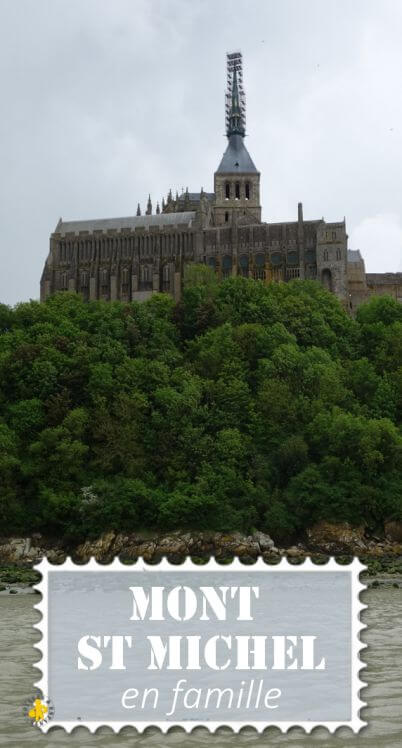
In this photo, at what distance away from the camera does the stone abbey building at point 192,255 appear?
112 m

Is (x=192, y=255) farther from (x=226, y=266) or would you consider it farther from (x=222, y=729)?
(x=222, y=729)

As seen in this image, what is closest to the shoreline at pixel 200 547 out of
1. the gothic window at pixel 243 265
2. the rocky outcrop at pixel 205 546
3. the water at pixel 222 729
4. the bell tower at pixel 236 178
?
the rocky outcrop at pixel 205 546

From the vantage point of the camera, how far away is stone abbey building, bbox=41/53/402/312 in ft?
367

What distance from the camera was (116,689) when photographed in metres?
16.7

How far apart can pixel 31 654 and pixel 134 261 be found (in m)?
102

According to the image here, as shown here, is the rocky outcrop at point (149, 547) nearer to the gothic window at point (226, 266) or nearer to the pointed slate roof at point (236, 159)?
the gothic window at point (226, 266)

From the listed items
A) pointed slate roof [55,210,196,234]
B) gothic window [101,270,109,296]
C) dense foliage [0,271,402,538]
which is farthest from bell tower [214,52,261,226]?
dense foliage [0,271,402,538]

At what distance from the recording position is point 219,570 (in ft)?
43.0

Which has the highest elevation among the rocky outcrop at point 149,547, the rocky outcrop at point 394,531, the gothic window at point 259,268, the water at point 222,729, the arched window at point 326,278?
the gothic window at point 259,268

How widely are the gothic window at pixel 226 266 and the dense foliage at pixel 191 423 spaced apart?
45.9m

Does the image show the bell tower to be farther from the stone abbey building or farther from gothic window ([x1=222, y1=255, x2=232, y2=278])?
gothic window ([x1=222, y1=255, x2=232, y2=278])

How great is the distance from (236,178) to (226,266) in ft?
90.2

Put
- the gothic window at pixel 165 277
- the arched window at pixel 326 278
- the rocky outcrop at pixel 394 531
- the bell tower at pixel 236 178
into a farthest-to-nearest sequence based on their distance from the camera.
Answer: the bell tower at pixel 236 178
the gothic window at pixel 165 277
the arched window at pixel 326 278
the rocky outcrop at pixel 394 531

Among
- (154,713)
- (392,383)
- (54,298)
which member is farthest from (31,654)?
(54,298)
